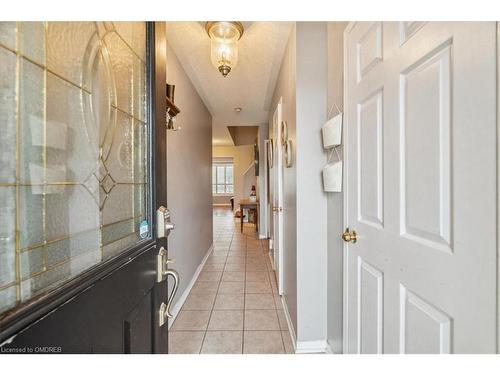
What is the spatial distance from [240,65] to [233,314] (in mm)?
2500

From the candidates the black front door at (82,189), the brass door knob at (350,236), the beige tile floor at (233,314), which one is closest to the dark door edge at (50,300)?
the black front door at (82,189)

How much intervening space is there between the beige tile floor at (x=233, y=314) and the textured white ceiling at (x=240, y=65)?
2432mm

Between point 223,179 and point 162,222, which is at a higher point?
point 223,179

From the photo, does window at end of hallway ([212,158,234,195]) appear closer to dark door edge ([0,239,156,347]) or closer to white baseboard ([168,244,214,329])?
white baseboard ([168,244,214,329])

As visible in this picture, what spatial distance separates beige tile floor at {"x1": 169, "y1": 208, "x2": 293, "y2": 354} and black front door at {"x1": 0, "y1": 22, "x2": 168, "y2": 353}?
1037 mm

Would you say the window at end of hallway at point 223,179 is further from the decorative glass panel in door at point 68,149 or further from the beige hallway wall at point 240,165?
the decorative glass panel in door at point 68,149

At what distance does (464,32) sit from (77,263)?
114 cm

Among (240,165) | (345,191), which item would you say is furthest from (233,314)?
(240,165)

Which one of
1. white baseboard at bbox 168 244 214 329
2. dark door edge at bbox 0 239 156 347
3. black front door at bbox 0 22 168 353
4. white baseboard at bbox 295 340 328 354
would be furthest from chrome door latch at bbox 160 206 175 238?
white baseboard at bbox 168 244 214 329

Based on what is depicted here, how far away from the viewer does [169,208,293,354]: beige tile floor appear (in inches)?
67.0

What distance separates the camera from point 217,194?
461 inches

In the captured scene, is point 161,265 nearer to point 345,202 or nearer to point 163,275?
point 163,275

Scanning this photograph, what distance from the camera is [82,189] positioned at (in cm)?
59

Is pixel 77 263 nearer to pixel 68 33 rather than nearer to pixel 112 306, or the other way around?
pixel 112 306
